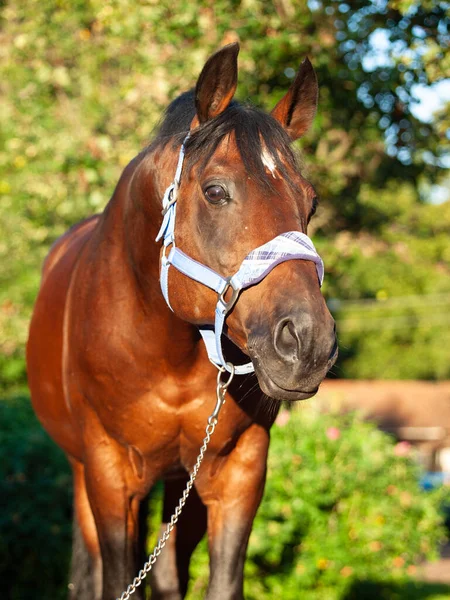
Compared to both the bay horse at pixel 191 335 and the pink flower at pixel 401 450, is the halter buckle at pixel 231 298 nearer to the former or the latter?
the bay horse at pixel 191 335

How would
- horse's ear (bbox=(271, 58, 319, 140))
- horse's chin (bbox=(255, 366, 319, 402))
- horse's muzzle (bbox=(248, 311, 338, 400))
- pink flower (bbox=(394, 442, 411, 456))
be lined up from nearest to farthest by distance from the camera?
horse's muzzle (bbox=(248, 311, 338, 400)), horse's chin (bbox=(255, 366, 319, 402)), horse's ear (bbox=(271, 58, 319, 140)), pink flower (bbox=(394, 442, 411, 456))

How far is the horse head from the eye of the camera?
2340 millimetres

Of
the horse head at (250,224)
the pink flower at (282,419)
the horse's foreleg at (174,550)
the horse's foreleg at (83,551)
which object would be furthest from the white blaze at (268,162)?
the pink flower at (282,419)

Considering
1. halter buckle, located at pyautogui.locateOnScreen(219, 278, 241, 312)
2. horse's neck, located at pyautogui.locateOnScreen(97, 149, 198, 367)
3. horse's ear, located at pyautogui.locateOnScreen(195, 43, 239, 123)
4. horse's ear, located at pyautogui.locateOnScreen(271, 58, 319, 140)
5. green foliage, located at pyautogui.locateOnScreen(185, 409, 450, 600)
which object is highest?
horse's ear, located at pyautogui.locateOnScreen(195, 43, 239, 123)

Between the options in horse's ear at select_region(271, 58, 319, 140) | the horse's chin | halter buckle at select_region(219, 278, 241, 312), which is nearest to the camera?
the horse's chin

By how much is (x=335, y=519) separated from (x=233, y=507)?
13.3ft

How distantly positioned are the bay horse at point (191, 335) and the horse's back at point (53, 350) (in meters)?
0.02

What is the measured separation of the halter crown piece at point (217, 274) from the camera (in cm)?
244

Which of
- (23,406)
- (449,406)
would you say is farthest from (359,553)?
(449,406)

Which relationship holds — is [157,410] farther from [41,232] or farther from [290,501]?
[41,232]

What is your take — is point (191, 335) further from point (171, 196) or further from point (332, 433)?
point (332, 433)

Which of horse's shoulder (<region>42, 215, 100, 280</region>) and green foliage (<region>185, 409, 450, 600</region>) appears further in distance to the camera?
green foliage (<region>185, 409, 450, 600</region>)

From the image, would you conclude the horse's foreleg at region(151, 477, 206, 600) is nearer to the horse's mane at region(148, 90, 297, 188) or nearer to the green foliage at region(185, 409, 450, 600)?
the horse's mane at region(148, 90, 297, 188)

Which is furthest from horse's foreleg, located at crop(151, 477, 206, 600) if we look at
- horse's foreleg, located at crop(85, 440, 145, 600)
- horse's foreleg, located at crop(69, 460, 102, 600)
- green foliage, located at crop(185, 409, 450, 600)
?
green foliage, located at crop(185, 409, 450, 600)
